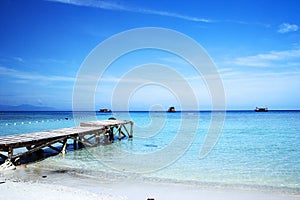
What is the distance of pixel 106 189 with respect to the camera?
7.62m

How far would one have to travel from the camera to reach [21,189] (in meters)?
6.85

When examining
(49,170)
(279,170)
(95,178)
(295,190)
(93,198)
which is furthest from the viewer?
(279,170)

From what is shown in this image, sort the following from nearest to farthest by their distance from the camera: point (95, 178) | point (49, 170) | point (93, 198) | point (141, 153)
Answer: point (93, 198), point (95, 178), point (49, 170), point (141, 153)

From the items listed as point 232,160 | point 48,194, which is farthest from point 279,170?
point 48,194

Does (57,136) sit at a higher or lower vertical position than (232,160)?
higher

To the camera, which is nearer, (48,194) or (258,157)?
(48,194)

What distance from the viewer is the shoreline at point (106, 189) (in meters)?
6.70

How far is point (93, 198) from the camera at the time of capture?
253 inches

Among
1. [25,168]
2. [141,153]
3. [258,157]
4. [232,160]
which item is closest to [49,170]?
[25,168]

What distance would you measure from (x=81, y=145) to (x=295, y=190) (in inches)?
517

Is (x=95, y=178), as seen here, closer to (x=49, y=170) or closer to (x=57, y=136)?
(x=49, y=170)

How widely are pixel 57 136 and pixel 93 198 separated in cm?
813

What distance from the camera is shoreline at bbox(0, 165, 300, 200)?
670 centimetres

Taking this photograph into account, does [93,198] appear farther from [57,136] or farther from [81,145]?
[81,145]
